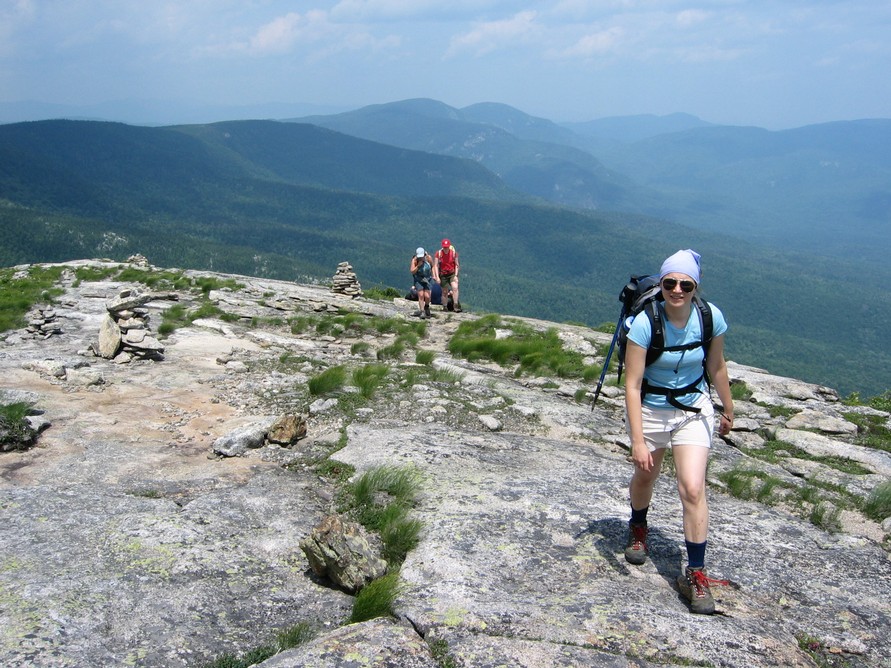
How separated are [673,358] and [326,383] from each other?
6332 millimetres

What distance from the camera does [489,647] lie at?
3994 mm

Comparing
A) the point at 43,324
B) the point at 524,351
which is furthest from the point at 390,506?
the point at 43,324

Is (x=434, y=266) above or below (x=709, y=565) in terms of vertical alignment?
above

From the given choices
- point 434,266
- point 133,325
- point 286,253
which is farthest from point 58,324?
point 286,253

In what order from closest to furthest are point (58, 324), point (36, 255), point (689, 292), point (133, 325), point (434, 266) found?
point (689, 292) < point (133, 325) < point (58, 324) < point (434, 266) < point (36, 255)

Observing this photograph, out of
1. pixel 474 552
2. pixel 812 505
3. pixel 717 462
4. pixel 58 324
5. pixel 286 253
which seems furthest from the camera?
pixel 286 253

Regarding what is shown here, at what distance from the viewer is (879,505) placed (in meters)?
7.40

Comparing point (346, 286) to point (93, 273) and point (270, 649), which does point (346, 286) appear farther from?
point (270, 649)

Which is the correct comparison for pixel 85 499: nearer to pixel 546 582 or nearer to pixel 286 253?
pixel 546 582

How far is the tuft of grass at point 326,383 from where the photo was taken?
32.2 ft

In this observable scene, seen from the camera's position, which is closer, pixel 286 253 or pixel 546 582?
pixel 546 582

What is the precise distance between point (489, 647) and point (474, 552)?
1.41 m

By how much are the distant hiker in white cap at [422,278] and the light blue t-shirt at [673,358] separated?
1521cm

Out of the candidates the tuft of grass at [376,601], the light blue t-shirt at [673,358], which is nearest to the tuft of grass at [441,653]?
the tuft of grass at [376,601]
